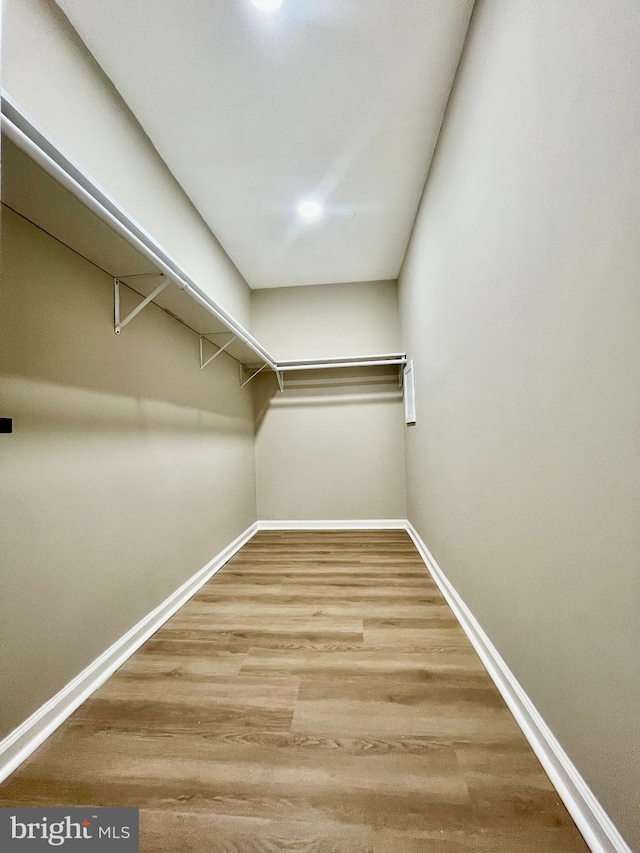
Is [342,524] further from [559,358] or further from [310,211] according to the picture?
[559,358]

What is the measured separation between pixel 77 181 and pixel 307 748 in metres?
1.75

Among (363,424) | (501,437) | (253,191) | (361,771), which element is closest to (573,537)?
(501,437)

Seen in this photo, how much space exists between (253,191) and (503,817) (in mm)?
2998

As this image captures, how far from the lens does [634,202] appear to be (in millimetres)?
651

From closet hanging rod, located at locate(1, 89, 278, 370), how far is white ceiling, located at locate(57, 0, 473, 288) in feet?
2.85

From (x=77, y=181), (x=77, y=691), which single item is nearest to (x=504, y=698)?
(x=77, y=691)

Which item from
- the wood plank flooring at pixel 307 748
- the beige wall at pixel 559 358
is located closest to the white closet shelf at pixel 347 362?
the beige wall at pixel 559 358

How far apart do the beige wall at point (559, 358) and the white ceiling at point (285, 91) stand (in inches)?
11.6

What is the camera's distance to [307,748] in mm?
1072

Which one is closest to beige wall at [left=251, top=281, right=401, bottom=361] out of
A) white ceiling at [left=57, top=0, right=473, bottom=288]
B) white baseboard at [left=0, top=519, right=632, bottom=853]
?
white ceiling at [left=57, top=0, right=473, bottom=288]

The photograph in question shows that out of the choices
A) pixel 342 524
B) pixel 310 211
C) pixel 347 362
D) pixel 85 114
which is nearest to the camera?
pixel 85 114

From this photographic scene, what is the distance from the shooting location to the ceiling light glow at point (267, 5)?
51.8 inches

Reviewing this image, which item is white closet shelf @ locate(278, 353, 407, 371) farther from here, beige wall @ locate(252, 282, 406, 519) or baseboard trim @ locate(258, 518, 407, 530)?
baseboard trim @ locate(258, 518, 407, 530)

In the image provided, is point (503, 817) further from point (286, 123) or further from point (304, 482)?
point (304, 482)
